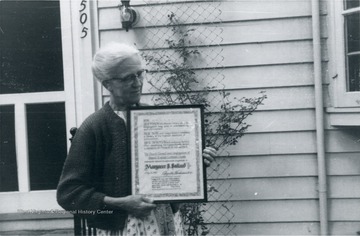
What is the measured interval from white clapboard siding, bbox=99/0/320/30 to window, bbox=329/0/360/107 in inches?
8.9

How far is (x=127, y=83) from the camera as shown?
1.70 meters

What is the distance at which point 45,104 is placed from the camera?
326cm

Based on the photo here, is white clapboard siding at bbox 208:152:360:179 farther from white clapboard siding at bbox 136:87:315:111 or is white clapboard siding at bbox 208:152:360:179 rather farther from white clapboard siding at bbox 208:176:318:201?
white clapboard siding at bbox 136:87:315:111

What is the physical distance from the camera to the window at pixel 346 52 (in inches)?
111

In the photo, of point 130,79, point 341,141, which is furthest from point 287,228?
point 130,79

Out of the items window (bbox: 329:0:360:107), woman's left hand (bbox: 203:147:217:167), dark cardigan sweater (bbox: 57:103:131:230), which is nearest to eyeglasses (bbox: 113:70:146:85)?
dark cardigan sweater (bbox: 57:103:131:230)

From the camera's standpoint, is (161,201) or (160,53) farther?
(160,53)

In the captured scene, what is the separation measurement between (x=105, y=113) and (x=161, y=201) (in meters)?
0.37

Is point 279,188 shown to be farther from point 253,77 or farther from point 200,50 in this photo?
point 200,50

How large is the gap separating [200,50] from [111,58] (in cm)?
153

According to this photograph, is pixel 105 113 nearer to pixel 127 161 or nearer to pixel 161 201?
pixel 127 161

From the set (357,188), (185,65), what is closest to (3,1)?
(185,65)

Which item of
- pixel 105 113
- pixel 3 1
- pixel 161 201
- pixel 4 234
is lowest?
pixel 4 234

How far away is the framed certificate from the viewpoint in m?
1.69
